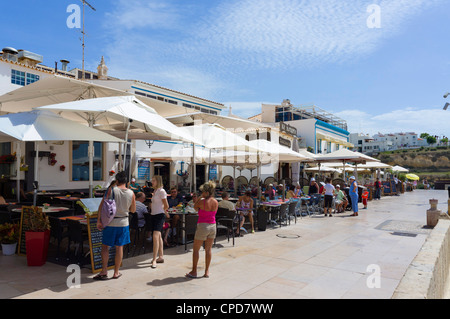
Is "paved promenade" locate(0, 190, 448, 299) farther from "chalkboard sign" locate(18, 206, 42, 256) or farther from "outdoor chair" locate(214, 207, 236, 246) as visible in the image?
"outdoor chair" locate(214, 207, 236, 246)

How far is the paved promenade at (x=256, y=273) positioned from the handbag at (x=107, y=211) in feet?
2.90

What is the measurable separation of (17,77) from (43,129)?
9.69 meters

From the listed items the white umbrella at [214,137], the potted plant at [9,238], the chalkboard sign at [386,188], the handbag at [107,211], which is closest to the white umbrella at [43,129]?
the potted plant at [9,238]

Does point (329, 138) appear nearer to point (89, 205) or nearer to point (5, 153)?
point (5, 153)

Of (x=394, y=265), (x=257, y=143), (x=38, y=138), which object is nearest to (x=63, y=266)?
(x=38, y=138)

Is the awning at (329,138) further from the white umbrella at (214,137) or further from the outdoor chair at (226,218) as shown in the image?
the outdoor chair at (226,218)

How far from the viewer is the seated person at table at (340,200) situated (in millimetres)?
13413

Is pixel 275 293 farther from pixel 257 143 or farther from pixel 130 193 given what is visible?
pixel 257 143

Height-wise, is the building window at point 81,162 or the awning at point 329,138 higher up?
the awning at point 329,138

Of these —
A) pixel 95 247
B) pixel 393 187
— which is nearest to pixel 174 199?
pixel 95 247

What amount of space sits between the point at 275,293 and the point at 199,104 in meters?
18.8

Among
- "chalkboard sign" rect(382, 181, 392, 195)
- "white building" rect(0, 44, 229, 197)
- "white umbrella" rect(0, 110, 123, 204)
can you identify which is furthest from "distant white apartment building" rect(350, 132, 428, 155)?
"white umbrella" rect(0, 110, 123, 204)

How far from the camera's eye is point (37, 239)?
206 inches
